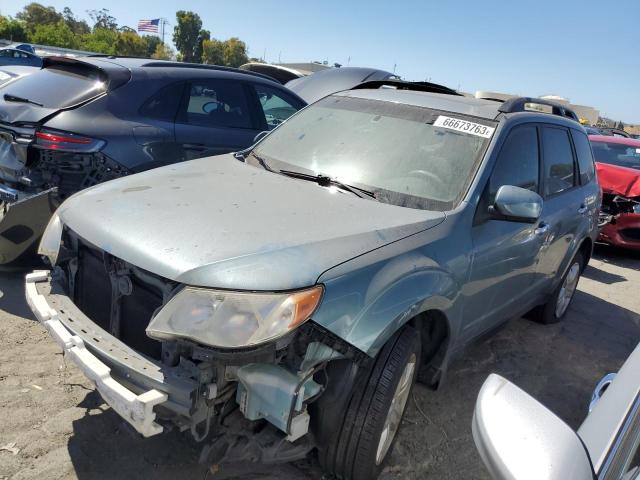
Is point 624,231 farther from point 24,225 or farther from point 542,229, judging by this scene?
point 24,225

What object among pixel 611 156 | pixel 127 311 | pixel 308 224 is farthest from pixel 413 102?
pixel 611 156

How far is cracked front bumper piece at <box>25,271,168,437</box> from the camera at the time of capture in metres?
1.80

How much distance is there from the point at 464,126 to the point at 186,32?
82.7m

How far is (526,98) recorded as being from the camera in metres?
3.62

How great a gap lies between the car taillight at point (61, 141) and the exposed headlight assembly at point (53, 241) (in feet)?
4.98

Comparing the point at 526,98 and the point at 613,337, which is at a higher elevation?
the point at 526,98

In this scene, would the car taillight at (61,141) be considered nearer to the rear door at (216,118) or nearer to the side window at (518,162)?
the rear door at (216,118)

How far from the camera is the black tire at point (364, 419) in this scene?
215cm

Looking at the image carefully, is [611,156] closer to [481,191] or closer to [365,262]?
[481,191]

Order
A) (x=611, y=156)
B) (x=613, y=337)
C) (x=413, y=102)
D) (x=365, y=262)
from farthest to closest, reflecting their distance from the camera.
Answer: (x=611, y=156), (x=613, y=337), (x=413, y=102), (x=365, y=262)

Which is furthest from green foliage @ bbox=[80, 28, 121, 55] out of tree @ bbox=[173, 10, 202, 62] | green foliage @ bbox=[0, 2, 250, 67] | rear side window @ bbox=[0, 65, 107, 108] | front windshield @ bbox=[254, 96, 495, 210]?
front windshield @ bbox=[254, 96, 495, 210]

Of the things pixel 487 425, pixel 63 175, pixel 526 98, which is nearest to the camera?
pixel 487 425

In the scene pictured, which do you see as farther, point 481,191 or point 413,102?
point 413,102

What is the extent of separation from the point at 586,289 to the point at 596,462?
5.50 meters
